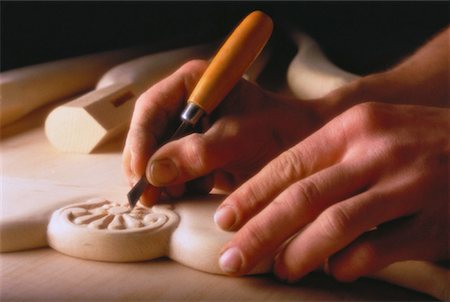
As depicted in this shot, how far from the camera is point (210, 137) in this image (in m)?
1.05

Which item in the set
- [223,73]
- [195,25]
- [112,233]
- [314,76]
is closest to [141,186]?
[112,233]

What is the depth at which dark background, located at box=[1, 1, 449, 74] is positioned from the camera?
2311mm

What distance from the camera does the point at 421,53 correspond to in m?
1.55

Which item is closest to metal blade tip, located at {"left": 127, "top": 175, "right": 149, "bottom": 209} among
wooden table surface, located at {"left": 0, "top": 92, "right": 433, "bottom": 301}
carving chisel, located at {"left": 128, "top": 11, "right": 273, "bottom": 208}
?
carving chisel, located at {"left": 128, "top": 11, "right": 273, "bottom": 208}

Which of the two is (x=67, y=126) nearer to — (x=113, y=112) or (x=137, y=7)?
(x=113, y=112)

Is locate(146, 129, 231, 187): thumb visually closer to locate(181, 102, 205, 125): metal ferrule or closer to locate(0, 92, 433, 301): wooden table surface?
locate(181, 102, 205, 125): metal ferrule

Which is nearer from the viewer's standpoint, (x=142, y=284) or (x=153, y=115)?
(x=142, y=284)

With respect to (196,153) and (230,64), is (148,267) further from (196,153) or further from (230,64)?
(230,64)

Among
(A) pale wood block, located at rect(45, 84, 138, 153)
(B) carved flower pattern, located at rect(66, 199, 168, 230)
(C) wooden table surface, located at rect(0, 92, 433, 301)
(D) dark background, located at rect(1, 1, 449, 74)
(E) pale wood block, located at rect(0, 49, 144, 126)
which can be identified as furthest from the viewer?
(D) dark background, located at rect(1, 1, 449, 74)

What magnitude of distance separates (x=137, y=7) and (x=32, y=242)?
77.8 inches

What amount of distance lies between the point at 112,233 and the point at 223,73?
316mm

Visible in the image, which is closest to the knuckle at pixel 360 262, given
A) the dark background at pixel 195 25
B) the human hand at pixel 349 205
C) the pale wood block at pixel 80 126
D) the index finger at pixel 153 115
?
the human hand at pixel 349 205

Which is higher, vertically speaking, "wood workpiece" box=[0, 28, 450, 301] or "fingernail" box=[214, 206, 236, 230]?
"fingernail" box=[214, 206, 236, 230]

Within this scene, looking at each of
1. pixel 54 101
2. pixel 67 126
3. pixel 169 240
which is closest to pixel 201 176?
pixel 169 240
